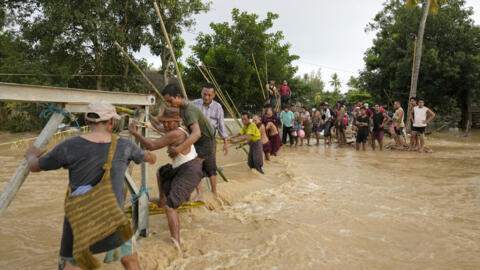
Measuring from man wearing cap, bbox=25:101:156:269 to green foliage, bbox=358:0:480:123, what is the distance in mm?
17025

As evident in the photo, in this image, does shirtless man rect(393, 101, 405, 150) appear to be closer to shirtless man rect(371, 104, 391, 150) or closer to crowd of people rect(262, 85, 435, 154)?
crowd of people rect(262, 85, 435, 154)

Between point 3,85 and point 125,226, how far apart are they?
111 cm

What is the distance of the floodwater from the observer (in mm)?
2795

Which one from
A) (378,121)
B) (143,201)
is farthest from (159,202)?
(378,121)

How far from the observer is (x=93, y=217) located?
5.84 ft

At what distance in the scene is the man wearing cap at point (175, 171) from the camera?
290cm

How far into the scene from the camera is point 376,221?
12.2ft

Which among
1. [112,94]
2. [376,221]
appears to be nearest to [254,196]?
[376,221]

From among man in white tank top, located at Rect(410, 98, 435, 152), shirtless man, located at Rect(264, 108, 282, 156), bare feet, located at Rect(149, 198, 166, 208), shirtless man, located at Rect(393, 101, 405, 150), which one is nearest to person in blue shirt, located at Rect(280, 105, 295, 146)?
shirtless man, located at Rect(264, 108, 282, 156)

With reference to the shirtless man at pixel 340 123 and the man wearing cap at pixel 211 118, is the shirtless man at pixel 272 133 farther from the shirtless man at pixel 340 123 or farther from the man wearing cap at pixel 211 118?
the man wearing cap at pixel 211 118

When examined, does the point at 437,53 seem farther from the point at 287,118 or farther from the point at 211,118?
the point at 211,118

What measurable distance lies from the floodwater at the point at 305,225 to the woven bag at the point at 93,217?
3.03 feet

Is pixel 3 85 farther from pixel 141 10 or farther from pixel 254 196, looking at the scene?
pixel 141 10

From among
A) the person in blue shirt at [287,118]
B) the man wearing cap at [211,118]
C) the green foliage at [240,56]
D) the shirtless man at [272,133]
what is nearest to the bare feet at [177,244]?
the man wearing cap at [211,118]
